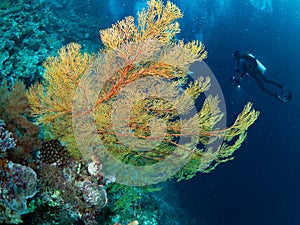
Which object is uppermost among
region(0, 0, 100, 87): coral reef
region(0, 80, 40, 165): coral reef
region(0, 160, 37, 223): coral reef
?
region(0, 0, 100, 87): coral reef

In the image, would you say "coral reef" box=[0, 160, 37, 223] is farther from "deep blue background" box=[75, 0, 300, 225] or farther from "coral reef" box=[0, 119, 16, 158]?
"deep blue background" box=[75, 0, 300, 225]

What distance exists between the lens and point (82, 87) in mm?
3824

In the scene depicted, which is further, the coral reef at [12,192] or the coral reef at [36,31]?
the coral reef at [36,31]

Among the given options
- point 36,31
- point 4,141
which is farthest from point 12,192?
point 36,31

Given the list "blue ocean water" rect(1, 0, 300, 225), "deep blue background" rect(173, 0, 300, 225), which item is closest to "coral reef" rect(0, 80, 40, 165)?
"blue ocean water" rect(1, 0, 300, 225)

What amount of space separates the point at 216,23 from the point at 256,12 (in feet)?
10.5

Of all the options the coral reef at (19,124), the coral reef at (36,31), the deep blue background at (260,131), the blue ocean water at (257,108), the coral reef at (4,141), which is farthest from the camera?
the deep blue background at (260,131)

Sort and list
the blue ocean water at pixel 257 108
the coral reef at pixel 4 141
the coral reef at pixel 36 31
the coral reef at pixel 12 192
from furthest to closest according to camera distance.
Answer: the blue ocean water at pixel 257 108
the coral reef at pixel 36 31
the coral reef at pixel 4 141
the coral reef at pixel 12 192

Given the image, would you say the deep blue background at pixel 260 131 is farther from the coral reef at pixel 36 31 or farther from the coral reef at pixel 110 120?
the coral reef at pixel 110 120

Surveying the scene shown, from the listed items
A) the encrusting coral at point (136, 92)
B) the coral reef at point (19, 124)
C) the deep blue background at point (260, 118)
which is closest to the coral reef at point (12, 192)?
the coral reef at point (19, 124)

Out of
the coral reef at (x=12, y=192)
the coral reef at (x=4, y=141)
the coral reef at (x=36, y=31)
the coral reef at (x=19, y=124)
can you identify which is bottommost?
the coral reef at (x=12, y=192)

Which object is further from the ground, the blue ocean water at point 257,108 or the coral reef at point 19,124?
the blue ocean water at point 257,108

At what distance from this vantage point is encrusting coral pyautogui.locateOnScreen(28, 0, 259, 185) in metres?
3.78

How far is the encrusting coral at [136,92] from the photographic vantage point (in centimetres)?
378
